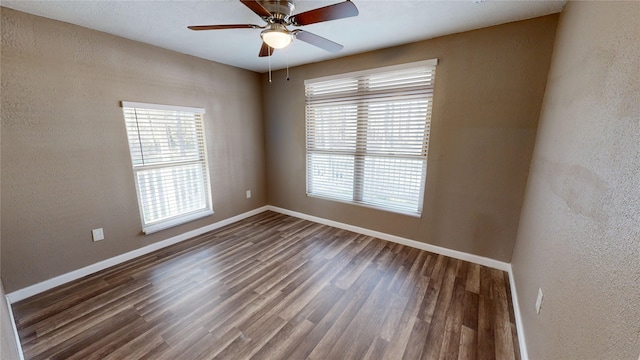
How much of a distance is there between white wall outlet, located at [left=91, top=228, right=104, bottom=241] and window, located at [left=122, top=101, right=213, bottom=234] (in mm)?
378

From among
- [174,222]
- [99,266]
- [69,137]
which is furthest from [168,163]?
[99,266]

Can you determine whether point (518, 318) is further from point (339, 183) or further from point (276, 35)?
point (276, 35)

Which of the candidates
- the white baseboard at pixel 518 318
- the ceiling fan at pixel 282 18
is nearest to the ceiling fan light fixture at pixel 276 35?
the ceiling fan at pixel 282 18

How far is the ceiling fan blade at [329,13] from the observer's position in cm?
141

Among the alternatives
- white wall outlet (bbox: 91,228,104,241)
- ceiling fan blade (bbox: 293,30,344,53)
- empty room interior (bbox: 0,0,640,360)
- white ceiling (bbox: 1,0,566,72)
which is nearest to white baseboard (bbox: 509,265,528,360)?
empty room interior (bbox: 0,0,640,360)

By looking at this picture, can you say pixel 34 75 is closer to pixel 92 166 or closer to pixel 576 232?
pixel 92 166

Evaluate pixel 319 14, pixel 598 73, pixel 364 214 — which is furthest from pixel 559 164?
pixel 364 214

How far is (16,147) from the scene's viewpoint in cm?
196

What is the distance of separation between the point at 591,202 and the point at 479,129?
5.43 feet

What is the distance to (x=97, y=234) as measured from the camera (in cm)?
246

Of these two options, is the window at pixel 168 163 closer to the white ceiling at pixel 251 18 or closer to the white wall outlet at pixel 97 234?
the white wall outlet at pixel 97 234

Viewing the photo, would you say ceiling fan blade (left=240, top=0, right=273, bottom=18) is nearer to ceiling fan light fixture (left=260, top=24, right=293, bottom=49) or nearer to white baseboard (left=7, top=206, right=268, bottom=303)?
ceiling fan light fixture (left=260, top=24, right=293, bottom=49)

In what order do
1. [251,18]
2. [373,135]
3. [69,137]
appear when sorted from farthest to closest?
[373,135], [69,137], [251,18]

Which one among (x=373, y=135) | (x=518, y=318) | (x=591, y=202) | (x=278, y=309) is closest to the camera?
(x=591, y=202)
